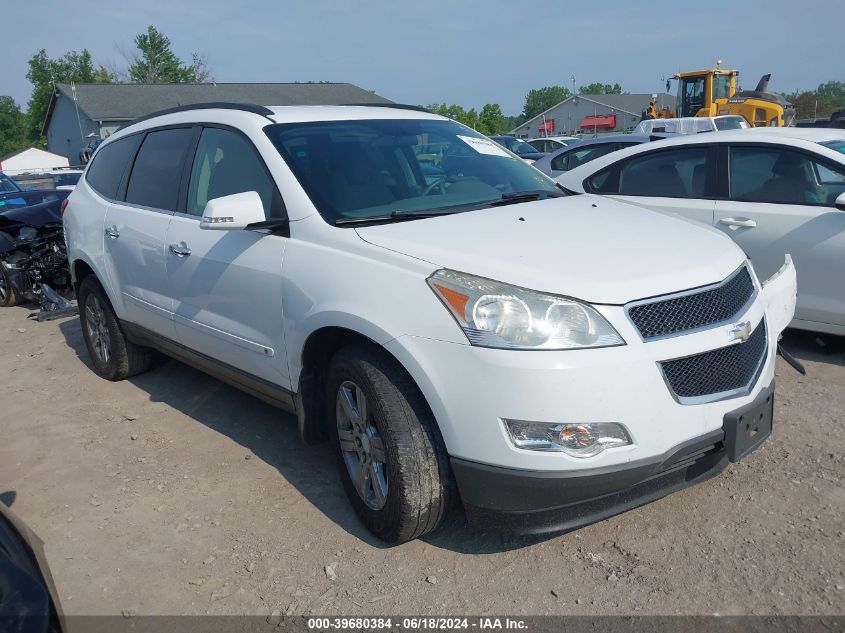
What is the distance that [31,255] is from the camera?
918 cm

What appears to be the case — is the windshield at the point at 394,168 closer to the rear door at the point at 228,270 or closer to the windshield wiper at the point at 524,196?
the windshield wiper at the point at 524,196

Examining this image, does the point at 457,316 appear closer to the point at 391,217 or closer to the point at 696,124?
the point at 391,217

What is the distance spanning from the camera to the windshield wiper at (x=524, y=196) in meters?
3.82

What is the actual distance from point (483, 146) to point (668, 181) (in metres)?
2.17

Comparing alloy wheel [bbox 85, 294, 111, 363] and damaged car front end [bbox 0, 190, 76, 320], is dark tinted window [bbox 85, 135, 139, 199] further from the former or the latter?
damaged car front end [bbox 0, 190, 76, 320]

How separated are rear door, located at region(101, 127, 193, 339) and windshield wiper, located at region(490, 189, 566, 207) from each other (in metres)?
1.96

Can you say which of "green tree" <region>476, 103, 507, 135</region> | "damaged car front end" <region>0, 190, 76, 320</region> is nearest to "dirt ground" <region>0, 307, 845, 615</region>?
"damaged car front end" <region>0, 190, 76, 320</region>

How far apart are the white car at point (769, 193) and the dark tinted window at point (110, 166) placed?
3.62 metres

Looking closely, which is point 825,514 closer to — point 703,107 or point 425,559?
point 425,559

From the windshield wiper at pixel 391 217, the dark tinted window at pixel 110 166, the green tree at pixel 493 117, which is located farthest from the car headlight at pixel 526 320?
the green tree at pixel 493 117

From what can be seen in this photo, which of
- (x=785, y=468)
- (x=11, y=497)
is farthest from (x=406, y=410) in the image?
(x=785, y=468)

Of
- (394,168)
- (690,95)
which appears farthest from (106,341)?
(690,95)

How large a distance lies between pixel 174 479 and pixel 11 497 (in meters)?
1.03

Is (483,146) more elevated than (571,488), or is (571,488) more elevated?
(483,146)
